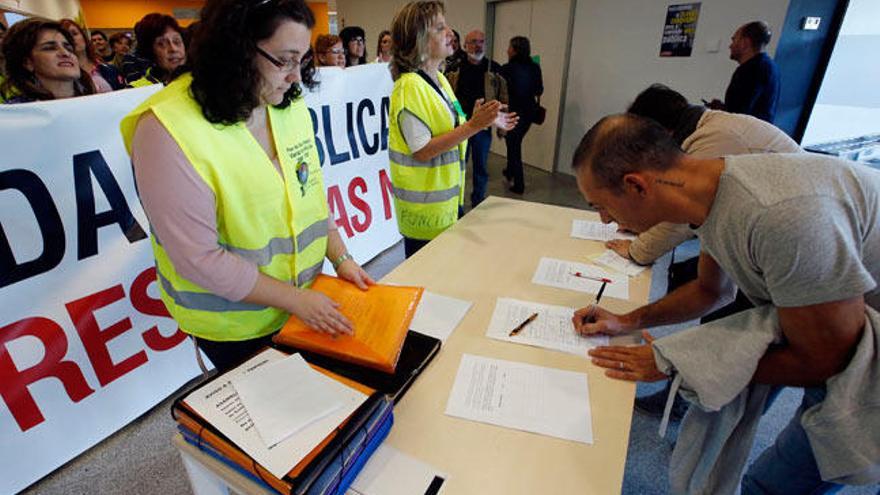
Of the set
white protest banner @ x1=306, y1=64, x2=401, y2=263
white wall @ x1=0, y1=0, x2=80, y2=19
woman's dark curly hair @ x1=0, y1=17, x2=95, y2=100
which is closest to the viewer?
woman's dark curly hair @ x1=0, y1=17, x2=95, y2=100

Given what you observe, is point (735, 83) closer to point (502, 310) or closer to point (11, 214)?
point (502, 310)

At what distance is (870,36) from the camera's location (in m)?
3.21

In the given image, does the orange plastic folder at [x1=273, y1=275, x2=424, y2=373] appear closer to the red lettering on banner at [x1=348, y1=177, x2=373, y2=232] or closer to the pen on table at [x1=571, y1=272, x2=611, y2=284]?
the pen on table at [x1=571, y1=272, x2=611, y2=284]

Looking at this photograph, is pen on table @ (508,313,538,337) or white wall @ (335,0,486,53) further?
white wall @ (335,0,486,53)

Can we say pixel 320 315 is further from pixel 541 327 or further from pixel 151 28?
pixel 151 28

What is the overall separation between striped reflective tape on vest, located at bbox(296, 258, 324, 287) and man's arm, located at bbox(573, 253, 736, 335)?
2.43 feet

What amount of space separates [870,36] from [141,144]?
4.79 metres

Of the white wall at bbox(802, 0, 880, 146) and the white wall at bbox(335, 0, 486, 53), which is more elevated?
the white wall at bbox(335, 0, 486, 53)

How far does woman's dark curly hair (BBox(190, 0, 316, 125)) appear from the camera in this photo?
31.9 inches

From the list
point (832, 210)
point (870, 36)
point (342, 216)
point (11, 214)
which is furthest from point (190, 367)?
point (870, 36)

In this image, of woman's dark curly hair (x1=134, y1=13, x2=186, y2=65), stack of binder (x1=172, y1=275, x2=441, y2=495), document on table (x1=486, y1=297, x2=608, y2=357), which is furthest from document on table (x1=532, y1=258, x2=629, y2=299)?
woman's dark curly hair (x1=134, y1=13, x2=186, y2=65)

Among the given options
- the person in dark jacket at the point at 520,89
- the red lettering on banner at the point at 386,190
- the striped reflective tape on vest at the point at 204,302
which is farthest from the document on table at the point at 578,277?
the person in dark jacket at the point at 520,89

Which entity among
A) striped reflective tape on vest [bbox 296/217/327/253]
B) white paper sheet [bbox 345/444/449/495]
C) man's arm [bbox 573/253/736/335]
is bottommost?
white paper sheet [bbox 345/444/449/495]

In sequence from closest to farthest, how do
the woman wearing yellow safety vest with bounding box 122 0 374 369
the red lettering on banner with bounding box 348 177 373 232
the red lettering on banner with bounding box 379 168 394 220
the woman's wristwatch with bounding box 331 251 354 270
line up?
the woman wearing yellow safety vest with bounding box 122 0 374 369 → the woman's wristwatch with bounding box 331 251 354 270 → the red lettering on banner with bounding box 348 177 373 232 → the red lettering on banner with bounding box 379 168 394 220
